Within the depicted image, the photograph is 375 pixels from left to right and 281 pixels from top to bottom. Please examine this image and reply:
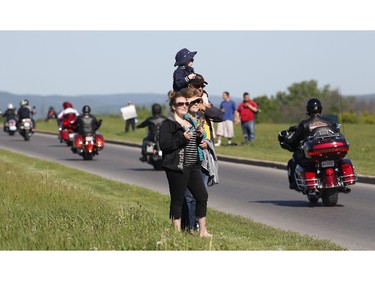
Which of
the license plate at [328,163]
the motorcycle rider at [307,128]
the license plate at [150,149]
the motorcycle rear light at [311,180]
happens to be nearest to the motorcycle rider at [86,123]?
the license plate at [150,149]

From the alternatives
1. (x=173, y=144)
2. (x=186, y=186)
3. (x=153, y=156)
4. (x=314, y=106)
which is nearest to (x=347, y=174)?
(x=314, y=106)

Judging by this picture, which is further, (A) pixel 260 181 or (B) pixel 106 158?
(B) pixel 106 158

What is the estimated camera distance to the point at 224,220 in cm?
1598

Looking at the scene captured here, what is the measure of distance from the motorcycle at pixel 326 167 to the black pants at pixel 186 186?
5.49 metres

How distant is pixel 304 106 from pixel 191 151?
2282 inches

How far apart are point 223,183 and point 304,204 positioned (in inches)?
211

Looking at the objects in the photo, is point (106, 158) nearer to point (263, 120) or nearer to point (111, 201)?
point (111, 201)

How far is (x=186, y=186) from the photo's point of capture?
1314 centimetres

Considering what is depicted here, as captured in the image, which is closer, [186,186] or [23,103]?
[186,186]

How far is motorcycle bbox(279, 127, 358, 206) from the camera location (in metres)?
18.4

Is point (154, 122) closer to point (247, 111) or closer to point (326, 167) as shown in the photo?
point (326, 167)

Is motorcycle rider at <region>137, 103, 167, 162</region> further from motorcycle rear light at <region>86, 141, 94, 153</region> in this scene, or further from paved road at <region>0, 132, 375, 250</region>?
motorcycle rear light at <region>86, 141, 94, 153</region>
